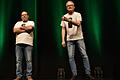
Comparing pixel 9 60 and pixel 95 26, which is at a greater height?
pixel 95 26

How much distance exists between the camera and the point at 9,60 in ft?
18.5

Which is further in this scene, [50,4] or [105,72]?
[50,4]

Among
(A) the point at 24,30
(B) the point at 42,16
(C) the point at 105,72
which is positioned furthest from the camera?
(B) the point at 42,16

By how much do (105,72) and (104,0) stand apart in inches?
64.5

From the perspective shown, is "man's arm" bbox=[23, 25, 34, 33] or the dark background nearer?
"man's arm" bbox=[23, 25, 34, 33]

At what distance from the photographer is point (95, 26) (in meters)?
5.50

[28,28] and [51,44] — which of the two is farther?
[51,44]

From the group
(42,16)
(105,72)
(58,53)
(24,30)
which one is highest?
(42,16)

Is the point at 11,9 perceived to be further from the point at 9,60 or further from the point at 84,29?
the point at 84,29

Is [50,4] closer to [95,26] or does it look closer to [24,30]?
[95,26]

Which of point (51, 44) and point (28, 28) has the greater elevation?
point (28, 28)

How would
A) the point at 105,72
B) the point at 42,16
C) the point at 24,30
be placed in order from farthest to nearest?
1. the point at 42,16
2. the point at 105,72
3. the point at 24,30

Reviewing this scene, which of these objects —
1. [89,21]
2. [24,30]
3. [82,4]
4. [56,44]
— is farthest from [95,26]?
[24,30]

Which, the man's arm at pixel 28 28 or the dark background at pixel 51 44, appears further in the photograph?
the dark background at pixel 51 44
